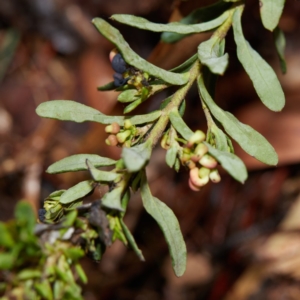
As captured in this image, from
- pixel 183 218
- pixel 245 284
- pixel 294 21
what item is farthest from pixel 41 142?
pixel 294 21

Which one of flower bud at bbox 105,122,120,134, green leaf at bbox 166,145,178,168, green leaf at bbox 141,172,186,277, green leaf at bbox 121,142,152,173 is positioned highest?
green leaf at bbox 121,142,152,173

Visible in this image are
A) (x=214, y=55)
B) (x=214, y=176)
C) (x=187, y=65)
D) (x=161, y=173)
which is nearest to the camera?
(x=214, y=176)

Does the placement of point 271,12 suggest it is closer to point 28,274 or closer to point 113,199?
point 113,199

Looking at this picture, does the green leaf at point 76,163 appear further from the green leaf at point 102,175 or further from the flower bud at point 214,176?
the flower bud at point 214,176

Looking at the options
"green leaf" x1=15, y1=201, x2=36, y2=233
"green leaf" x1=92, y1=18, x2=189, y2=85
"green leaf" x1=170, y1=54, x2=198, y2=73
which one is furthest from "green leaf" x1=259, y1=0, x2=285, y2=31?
"green leaf" x1=15, y1=201, x2=36, y2=233

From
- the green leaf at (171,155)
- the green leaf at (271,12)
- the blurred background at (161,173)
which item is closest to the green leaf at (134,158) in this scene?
the green leaf at (171,155)

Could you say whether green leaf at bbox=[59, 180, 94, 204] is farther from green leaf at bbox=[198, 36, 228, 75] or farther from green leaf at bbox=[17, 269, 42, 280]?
green leaf at bbox=[198, 36, 228, 75]

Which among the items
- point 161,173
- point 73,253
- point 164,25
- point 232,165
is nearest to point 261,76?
point 164,25
